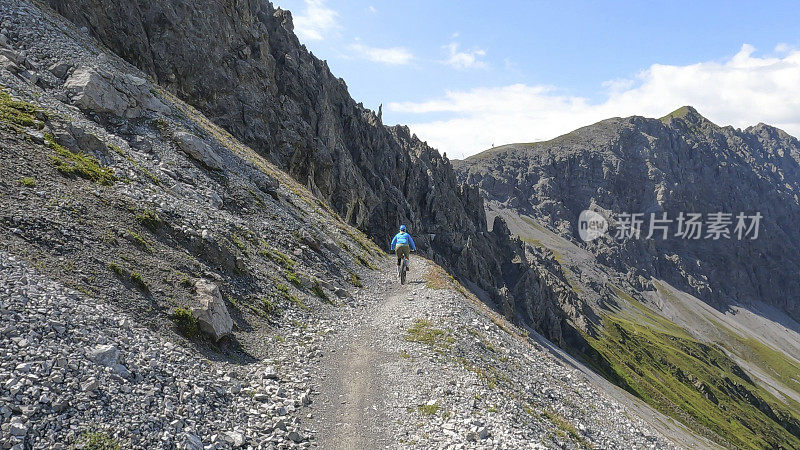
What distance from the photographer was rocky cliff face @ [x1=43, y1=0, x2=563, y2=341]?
59875mm

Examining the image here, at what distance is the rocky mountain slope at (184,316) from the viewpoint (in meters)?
12.0

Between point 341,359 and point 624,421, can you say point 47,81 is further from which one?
point 624,421

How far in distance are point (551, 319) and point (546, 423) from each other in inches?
5752

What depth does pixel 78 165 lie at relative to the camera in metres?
21.8

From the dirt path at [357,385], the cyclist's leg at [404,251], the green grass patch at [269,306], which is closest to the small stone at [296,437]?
the dirt path at [357,385]

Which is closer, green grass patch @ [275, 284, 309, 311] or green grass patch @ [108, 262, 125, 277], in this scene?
green grass patch @ [108, 262, 125, 277]

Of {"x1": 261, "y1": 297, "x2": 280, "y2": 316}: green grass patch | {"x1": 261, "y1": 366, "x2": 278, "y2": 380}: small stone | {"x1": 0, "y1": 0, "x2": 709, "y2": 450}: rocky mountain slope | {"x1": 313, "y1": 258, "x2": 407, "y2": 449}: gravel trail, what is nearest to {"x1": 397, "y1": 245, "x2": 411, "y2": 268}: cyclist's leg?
{"x1": 0, "y1": 0, "x2": 709, "y2": 450}: rocky mountain slope

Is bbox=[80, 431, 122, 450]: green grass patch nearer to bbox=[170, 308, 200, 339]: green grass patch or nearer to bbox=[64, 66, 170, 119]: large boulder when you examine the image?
bbox=[170, 308, 200, 339]: green grass patch

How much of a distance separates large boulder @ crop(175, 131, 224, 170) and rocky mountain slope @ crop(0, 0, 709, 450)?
122mm

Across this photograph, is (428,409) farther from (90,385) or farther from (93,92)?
(93,92)

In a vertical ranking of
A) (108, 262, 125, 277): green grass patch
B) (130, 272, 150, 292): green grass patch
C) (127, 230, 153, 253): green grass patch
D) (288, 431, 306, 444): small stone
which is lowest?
(288, 431, 306, 444): small stone

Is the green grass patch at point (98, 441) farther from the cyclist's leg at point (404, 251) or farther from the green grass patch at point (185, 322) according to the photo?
the cyclist's leg at point (404, 251)

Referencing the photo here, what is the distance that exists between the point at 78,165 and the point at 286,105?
2362 inches

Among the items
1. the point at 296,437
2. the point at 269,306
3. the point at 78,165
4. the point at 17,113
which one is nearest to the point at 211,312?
the point at 269,306
